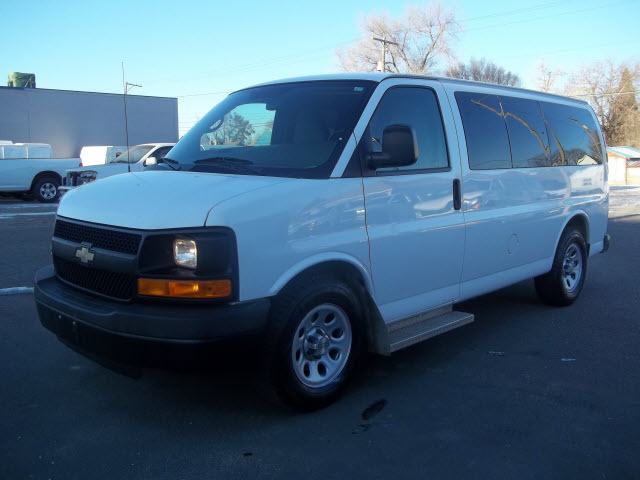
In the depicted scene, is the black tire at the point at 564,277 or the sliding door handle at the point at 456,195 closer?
the sliding door handle at the point at 456,195

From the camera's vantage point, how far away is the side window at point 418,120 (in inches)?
162

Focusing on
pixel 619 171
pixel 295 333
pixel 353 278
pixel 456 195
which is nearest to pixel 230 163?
pixel 353 278

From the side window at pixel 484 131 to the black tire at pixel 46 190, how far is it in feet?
51.7

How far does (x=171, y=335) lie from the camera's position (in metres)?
3.12

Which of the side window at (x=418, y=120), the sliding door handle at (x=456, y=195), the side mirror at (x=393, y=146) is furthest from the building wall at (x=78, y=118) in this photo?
the side mirror at (x=393, y=146)

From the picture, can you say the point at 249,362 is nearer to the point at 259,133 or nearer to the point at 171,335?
the point at 171,335

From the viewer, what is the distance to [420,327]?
438 cm

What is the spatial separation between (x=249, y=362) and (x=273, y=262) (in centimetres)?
57

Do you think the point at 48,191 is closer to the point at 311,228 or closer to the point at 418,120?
the point at 418,120

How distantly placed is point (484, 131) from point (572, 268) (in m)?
2.34

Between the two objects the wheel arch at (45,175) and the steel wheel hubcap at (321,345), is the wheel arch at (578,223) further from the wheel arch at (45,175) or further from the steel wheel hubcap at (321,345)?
the wheel arch at (45,175)

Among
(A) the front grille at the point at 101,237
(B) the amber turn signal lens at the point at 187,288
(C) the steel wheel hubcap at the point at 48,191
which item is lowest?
(B) the amber turn signal lens at the point at 187,288

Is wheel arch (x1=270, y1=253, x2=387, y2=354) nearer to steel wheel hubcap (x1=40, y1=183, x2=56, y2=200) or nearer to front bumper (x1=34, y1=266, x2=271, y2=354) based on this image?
front bumper (x1=34, y1=266, x2=271, y2=354)

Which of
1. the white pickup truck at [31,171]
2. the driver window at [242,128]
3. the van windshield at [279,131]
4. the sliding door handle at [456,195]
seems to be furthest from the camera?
the white pickup truck at [31,171]
